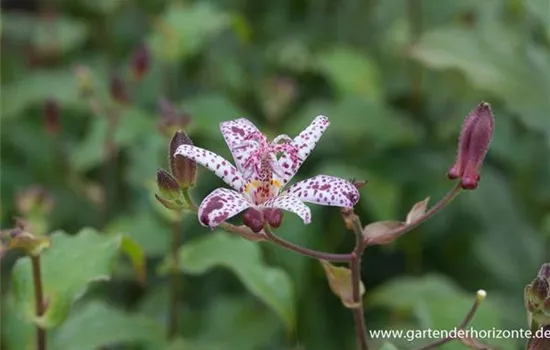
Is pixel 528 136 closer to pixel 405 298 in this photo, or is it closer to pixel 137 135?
pixel 405 298

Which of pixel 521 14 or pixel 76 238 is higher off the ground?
pixel 521 14

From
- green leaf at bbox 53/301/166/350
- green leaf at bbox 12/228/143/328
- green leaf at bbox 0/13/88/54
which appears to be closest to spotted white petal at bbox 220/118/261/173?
green leaf at bbox 12/228/143/328

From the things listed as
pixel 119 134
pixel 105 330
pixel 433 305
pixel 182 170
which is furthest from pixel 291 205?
pixel 119 134

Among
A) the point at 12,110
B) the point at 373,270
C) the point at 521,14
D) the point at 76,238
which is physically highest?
the point at 521,14

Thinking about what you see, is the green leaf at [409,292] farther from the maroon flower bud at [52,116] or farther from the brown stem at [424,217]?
the maroon flower bud at [52,116]

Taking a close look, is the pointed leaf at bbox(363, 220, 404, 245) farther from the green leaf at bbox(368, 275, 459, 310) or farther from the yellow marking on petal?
the green leaf at bbox(368, 275, 459, 310)

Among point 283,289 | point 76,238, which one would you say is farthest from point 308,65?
point 76,238

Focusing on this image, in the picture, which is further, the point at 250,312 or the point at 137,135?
the point at 137,135
